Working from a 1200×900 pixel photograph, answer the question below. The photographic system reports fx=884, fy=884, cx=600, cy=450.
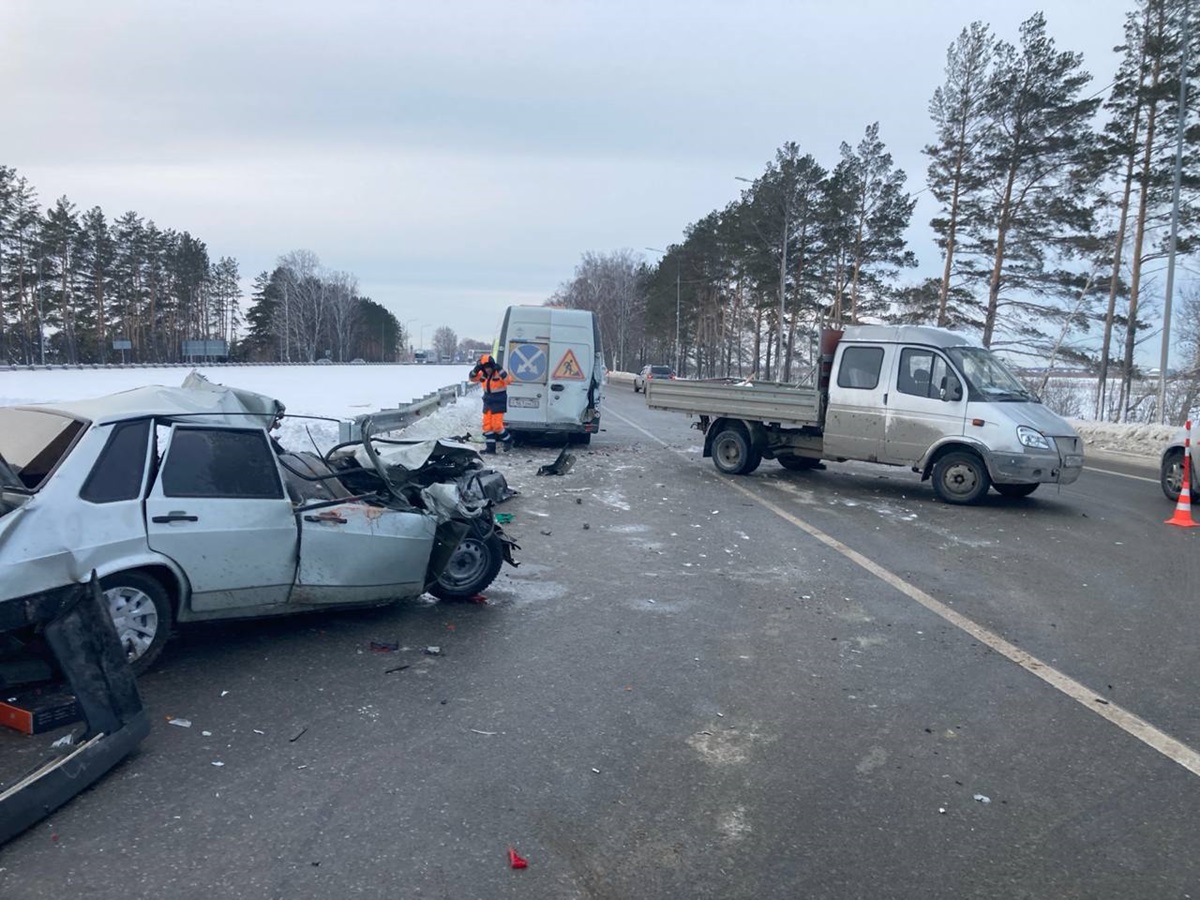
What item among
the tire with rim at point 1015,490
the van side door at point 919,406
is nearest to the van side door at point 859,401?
the van side door at point 919,406

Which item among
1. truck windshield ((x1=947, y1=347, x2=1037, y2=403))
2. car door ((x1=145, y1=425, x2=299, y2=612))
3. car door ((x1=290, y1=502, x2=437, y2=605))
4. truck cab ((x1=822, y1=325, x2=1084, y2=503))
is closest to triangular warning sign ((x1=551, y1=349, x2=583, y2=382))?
truck cab ((x1=822, y1=325, x2=1084, y2=503))

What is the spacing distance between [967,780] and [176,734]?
3724 mm

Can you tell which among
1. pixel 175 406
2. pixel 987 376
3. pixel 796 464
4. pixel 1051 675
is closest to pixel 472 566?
pixel 175 406

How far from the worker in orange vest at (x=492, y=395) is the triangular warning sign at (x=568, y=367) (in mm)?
1037

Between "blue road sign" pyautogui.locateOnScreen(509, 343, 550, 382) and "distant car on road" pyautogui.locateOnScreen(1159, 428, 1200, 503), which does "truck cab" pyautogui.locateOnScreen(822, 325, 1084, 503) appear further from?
"blue road sign" pyautogui.locateOnScreen(509, 343, 550, 382)

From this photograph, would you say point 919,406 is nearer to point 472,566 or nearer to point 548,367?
point 472,566

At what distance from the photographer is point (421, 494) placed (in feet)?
21.3

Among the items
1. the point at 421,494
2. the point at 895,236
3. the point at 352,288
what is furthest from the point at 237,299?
the point at 421,494

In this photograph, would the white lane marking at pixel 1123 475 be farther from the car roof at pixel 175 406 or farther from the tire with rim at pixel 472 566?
the car roof at pixel 175 406

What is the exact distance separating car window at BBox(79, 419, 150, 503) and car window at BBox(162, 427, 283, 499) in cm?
15

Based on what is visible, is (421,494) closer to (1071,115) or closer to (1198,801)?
(1198,801)

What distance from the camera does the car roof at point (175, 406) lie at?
5168 mm

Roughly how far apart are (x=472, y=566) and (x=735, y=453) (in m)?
8.43

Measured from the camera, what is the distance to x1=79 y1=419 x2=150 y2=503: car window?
473 centimetres
